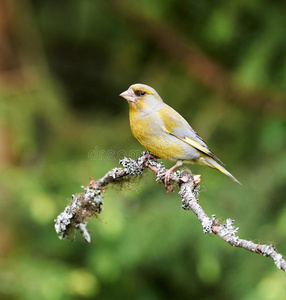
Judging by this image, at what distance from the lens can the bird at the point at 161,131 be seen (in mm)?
3609

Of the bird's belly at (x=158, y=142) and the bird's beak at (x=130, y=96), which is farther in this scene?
the bird's beak at (x=130, y=96)

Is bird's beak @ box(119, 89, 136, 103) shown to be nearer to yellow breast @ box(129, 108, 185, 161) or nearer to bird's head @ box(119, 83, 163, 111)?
bird's head @ box(119, 83, 163, 111)

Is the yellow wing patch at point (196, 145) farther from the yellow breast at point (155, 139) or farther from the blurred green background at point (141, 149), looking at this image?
the blurred green background at point (141, 149)

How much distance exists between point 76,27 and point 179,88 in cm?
273

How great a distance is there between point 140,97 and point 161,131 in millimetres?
352

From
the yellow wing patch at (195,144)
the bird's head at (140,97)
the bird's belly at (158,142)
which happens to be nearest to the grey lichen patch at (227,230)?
the bird's belly at (158,142)

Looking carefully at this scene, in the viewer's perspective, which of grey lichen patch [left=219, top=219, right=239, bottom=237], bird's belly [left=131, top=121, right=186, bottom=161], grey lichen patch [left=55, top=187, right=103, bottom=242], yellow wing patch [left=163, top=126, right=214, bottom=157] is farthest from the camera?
yellow wing patch [left=163, top=126, right=214, bottom=157]

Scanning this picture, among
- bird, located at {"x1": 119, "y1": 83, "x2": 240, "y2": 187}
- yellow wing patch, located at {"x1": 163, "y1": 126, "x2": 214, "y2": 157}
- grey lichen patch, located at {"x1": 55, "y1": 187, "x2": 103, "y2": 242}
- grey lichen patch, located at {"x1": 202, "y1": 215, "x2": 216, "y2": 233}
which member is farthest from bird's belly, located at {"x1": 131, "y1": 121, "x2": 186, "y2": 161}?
grey lichen patch, located at {"x1": 202, "y1": 215, "x2": 216, "y2": 233}

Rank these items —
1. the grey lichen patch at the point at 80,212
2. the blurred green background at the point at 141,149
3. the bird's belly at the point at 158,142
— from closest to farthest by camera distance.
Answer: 1. the grey lichen patch at the point at 80,212
2. the bird's belly at the point at 158,142
3. the blurred green background at the point at 141,149

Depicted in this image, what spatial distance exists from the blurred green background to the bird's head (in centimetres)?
158

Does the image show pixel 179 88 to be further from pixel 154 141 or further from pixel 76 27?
pixel 154 141

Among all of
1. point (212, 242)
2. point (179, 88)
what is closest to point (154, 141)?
point (212, 242)

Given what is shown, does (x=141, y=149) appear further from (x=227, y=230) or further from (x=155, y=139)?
(x=227, y=230)

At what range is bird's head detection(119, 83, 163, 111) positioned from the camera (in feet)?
12.5
